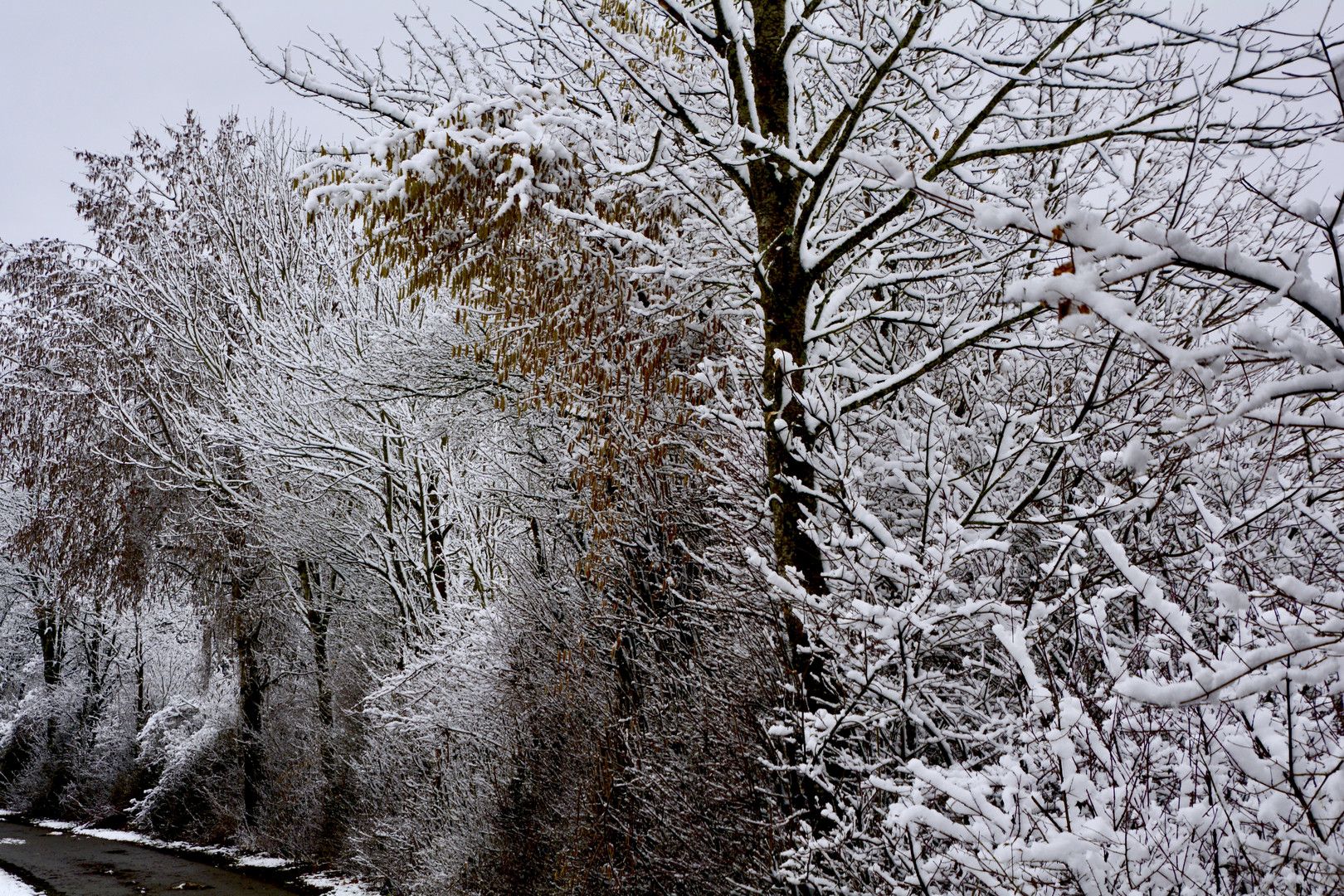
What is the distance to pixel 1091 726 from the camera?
2.42 metres

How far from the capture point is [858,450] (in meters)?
4.35

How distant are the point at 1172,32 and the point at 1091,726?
3.52 meters

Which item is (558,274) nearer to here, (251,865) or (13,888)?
(251,865)

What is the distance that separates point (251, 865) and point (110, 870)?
2682 mm

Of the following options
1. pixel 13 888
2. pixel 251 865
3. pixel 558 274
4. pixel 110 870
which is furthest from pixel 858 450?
pixel 110 870

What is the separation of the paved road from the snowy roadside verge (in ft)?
0.66

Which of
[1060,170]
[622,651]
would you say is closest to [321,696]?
[622,651]

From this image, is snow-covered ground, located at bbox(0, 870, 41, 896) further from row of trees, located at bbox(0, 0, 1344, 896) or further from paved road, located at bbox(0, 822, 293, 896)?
row of trees, located at bbox(0, 0, 1344, 896)

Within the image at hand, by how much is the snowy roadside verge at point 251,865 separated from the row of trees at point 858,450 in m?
1.43

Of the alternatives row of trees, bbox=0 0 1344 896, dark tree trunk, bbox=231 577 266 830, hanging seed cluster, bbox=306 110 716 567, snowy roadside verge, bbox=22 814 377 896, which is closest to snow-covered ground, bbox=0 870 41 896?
snowy roadside verge, bbox=22 814 377 896

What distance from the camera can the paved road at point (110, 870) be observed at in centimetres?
1238

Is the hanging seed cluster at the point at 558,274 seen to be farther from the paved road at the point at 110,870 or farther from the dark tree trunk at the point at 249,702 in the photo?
the dark tree trunk at the point at 249,702

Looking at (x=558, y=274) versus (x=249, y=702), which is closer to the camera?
(x=558, y=274)

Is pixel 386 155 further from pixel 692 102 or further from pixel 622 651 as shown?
pixel 622 651
